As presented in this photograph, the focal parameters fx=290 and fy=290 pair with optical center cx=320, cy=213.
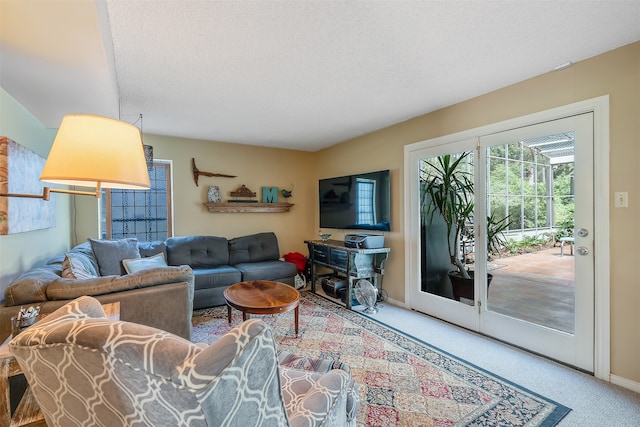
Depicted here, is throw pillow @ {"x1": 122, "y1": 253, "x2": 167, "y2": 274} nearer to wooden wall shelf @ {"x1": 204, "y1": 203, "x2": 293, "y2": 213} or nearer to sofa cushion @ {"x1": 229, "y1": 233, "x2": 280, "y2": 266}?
→ sofa cushion @ {"x1": 229, "y1": 233, "x2": 280, "y2": 266}

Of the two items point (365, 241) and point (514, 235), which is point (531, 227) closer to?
point (514, 235)

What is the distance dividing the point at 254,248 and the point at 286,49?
3126mm

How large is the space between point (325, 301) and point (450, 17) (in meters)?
3.30

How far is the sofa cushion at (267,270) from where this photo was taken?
391 centimetres

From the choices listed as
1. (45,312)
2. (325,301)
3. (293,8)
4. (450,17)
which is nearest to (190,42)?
(293,8)

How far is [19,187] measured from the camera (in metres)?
2.09

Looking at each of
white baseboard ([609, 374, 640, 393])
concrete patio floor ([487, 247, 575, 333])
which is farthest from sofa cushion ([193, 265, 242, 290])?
white baseboard ([609, 374, 640, 393])

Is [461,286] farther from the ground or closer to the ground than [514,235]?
closer to the ground

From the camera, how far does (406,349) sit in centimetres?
254

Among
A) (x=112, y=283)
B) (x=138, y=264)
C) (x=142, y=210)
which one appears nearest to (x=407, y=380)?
(x=112, y=283)

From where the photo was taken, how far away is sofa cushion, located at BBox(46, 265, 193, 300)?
70.0 inches

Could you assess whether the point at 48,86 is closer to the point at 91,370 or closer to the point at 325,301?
the point at 91,370

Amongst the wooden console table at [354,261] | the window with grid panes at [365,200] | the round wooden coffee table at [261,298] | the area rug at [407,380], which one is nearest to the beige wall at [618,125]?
the area rug at [407,380]

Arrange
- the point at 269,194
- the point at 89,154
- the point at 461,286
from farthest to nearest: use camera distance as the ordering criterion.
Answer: the point at 269,194
the point at 461,286
the point at 89,154
